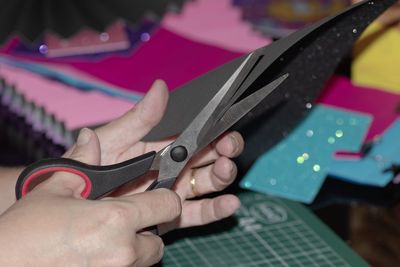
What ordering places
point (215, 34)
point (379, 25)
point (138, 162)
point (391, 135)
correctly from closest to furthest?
point (138, 162) → point (391, 135) → point (379, 25) → point (215, 34)

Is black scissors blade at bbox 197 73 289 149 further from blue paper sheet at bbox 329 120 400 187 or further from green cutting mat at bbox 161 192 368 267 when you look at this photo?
blue paper sheet at bbox 329 120 400 187

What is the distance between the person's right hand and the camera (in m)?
0.76

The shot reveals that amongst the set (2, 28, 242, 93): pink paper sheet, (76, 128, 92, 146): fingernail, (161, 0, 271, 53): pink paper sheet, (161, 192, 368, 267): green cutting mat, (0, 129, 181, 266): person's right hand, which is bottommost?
(161, 192, 368, 267): green cutting mat

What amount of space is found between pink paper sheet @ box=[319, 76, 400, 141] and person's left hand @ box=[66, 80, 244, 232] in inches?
13.0

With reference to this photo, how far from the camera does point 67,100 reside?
134 centimetres

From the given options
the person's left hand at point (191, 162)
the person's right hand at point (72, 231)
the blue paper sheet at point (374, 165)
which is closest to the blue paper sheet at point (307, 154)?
the blue paper sheet at point (374, 165)

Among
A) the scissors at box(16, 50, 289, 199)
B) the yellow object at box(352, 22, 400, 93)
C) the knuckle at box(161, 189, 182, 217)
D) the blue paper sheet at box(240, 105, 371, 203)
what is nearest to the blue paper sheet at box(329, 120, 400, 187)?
the blue paper sheet at box(240, 105, 371, 203)

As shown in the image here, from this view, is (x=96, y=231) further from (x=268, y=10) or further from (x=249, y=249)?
(x=268, y=10)

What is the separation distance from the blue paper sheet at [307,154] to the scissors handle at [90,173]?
0.99ft

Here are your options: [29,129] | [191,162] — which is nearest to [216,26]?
[29,129]

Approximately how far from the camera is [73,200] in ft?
2.60

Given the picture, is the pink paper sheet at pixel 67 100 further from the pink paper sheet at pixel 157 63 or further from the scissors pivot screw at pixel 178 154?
the scissors pivot screw at pixel 178 154

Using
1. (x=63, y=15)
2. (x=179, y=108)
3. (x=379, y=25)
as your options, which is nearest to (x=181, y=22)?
(x=63, y=15)

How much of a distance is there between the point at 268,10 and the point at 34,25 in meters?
Result: 0.39
